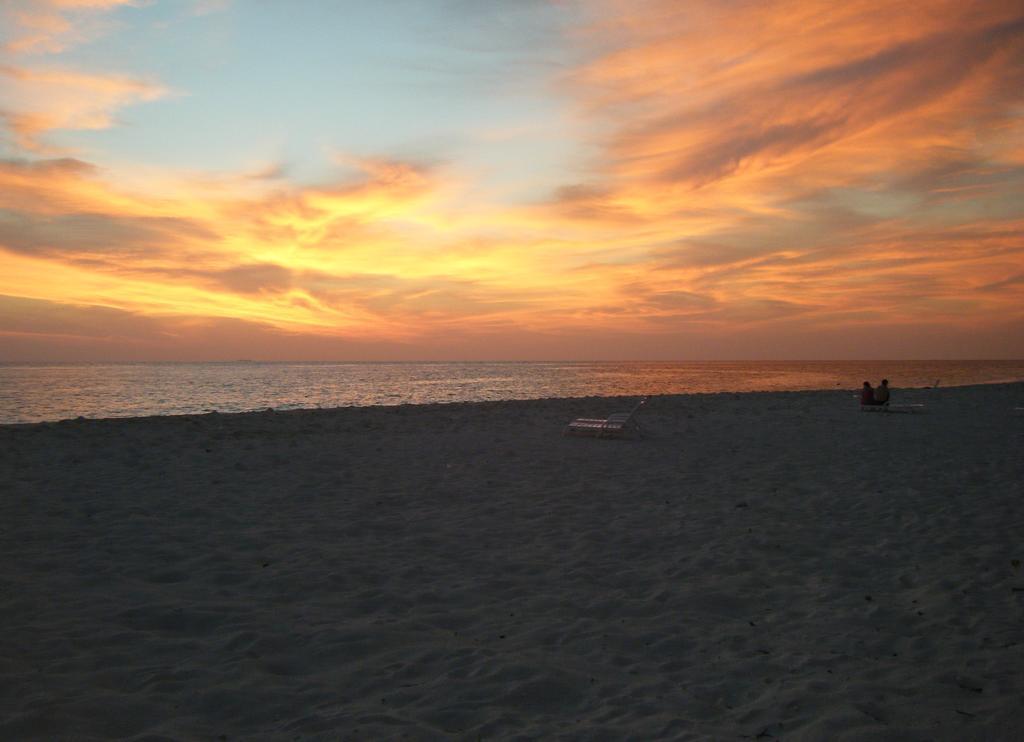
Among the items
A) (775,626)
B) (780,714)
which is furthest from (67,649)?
(775,626)

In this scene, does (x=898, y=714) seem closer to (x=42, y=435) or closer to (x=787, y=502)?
(x=787, y=502)

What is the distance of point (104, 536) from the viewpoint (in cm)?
727

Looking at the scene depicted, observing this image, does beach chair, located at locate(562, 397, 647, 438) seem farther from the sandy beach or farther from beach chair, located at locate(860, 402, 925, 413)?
beach chair, located at locate(860, 402, 925, 413)

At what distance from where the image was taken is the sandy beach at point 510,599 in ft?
12.8

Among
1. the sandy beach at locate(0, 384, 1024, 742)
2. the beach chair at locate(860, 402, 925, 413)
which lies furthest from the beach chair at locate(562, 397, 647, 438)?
the beach chair at locate(860, 402, 925, 413)

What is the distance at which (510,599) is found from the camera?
18.7ft

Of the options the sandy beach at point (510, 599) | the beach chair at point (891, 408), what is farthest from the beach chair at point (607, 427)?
the beach chair at point (891, 408)

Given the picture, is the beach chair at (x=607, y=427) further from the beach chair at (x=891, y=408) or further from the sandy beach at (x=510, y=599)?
the beach chair at (x=891, y=408)

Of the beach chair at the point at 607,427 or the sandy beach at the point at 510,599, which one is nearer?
the sandy beach at the point at 510,599

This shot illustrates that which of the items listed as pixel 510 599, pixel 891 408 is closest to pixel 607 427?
pixel 510 599

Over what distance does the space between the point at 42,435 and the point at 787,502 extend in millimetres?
15437

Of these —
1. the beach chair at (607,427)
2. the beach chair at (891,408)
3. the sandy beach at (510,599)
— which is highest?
the beach chair at (891,408)

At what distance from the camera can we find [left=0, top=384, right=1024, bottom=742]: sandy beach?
389cm

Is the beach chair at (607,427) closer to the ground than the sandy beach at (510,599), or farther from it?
farther from it
